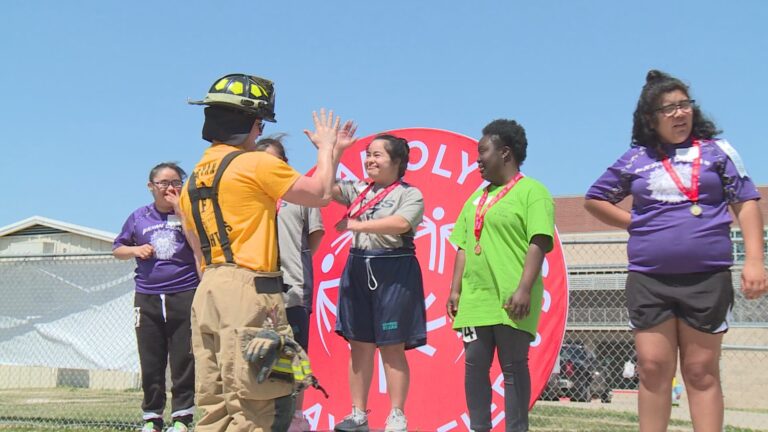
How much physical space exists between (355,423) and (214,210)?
206 cm

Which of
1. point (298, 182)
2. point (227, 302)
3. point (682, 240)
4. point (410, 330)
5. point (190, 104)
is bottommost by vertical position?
point (410, 330)

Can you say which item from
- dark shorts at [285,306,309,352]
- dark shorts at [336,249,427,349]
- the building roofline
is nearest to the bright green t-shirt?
dark shorts at [336,249,427,349]

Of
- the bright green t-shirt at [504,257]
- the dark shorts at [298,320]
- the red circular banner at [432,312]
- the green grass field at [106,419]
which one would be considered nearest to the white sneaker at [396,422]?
the bright green t-shirt at [504,257]

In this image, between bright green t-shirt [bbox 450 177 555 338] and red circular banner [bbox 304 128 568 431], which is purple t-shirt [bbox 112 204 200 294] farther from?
bright green t-shirt [bbox 450 177 555 338]

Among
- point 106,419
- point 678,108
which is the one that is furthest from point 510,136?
point 106,419

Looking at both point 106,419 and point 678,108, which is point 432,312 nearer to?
point 678,108

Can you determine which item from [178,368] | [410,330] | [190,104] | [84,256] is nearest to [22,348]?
[84,256]

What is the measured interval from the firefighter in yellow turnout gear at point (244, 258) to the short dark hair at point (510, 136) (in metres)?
1.54

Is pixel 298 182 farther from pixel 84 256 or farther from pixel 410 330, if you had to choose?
pixel 84 256

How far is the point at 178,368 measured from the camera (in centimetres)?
606

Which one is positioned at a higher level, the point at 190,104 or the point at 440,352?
the point at 190,104

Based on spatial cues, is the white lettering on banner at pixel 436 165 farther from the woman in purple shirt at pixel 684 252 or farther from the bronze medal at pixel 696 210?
the bronze medal at pixel 696 210

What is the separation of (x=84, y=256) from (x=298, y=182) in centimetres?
631

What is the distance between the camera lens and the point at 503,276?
4812 millimetres
